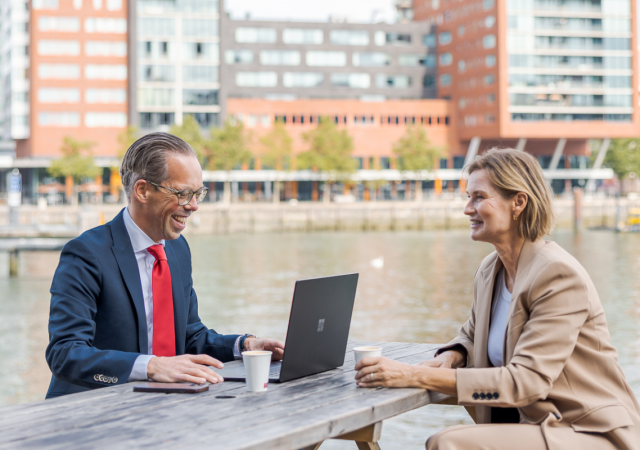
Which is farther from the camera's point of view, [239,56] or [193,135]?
[239,56]

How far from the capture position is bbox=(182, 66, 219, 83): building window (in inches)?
3123

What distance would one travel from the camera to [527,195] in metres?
3.25

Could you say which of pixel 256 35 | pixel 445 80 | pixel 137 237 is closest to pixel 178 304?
pixel 137 237

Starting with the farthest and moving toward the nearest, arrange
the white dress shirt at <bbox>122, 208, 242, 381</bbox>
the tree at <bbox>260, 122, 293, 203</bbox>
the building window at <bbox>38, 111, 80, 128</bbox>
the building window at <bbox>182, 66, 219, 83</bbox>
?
the building window at <bbox>182, 66, 219, 83</bbox> < the building window at <bbox>38, 111, 80, 128</bbox> < the tree at <bbox>260, 122, 293, 203</bbox> < the white dress shirt at <bbox>122, 208, 242, 381</bbox>

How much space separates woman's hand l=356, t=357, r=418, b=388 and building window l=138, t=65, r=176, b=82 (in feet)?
256

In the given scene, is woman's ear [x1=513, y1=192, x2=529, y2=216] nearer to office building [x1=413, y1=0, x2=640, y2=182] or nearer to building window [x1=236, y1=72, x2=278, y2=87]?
office building [x1=413, y1=0, x2=640, y2=182]

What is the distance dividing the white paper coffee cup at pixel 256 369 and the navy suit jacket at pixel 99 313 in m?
0.48

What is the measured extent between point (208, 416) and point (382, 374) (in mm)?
771

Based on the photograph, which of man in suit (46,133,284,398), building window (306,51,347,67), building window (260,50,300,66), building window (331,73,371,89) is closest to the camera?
man in suit (46,133,284,398)

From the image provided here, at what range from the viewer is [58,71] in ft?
253

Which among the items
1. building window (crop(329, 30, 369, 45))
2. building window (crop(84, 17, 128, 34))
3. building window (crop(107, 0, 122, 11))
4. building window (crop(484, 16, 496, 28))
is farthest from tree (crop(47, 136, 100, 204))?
building window (crop(484, 16, 496, 28))

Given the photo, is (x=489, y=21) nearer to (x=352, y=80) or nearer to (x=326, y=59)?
(x=352, y=80)

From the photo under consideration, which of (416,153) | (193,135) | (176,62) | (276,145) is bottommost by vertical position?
(416,153)

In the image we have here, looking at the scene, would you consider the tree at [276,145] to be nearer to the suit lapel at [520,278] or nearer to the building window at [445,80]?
the building window at [445,80]
